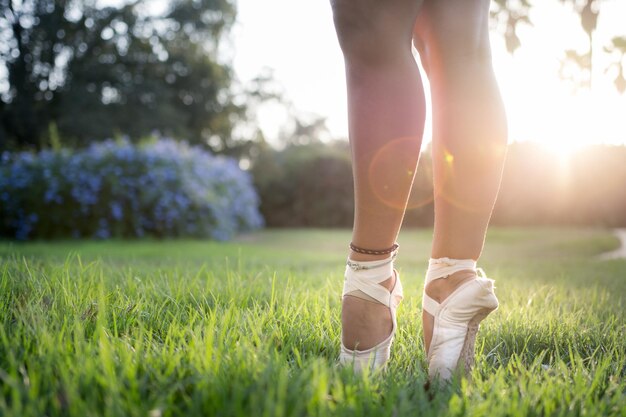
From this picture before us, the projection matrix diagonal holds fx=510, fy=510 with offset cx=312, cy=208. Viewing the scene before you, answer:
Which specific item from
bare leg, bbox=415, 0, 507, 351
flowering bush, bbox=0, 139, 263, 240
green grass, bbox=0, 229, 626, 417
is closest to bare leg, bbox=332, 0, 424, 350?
bare leg, bbox=415, 0, 507, 351

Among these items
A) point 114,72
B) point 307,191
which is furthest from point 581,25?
point 114,72

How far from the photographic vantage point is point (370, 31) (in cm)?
112

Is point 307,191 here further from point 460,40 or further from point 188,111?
point 460,40

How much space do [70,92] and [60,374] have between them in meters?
19.9

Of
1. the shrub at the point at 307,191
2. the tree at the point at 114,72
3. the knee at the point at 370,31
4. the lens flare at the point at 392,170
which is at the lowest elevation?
the shrub at the point at 307,191

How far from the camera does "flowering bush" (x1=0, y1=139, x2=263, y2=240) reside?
22.9ft

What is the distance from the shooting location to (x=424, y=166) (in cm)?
1122

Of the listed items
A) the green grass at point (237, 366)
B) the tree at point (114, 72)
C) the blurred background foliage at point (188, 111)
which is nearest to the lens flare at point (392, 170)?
the green grass at point (237, 366)


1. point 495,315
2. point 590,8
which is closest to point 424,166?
point 590,8

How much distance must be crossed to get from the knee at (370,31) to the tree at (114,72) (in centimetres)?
1719

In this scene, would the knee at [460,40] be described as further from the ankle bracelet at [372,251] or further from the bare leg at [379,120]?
the ankle bracelet at [372,251]

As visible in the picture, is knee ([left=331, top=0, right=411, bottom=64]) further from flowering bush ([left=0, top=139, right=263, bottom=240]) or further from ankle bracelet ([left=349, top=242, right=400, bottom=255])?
flowering bush ([left=0, top=139, right=263, bottom=240])

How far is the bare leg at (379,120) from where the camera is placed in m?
1.13

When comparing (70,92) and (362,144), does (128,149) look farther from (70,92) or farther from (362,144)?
(70,92)
